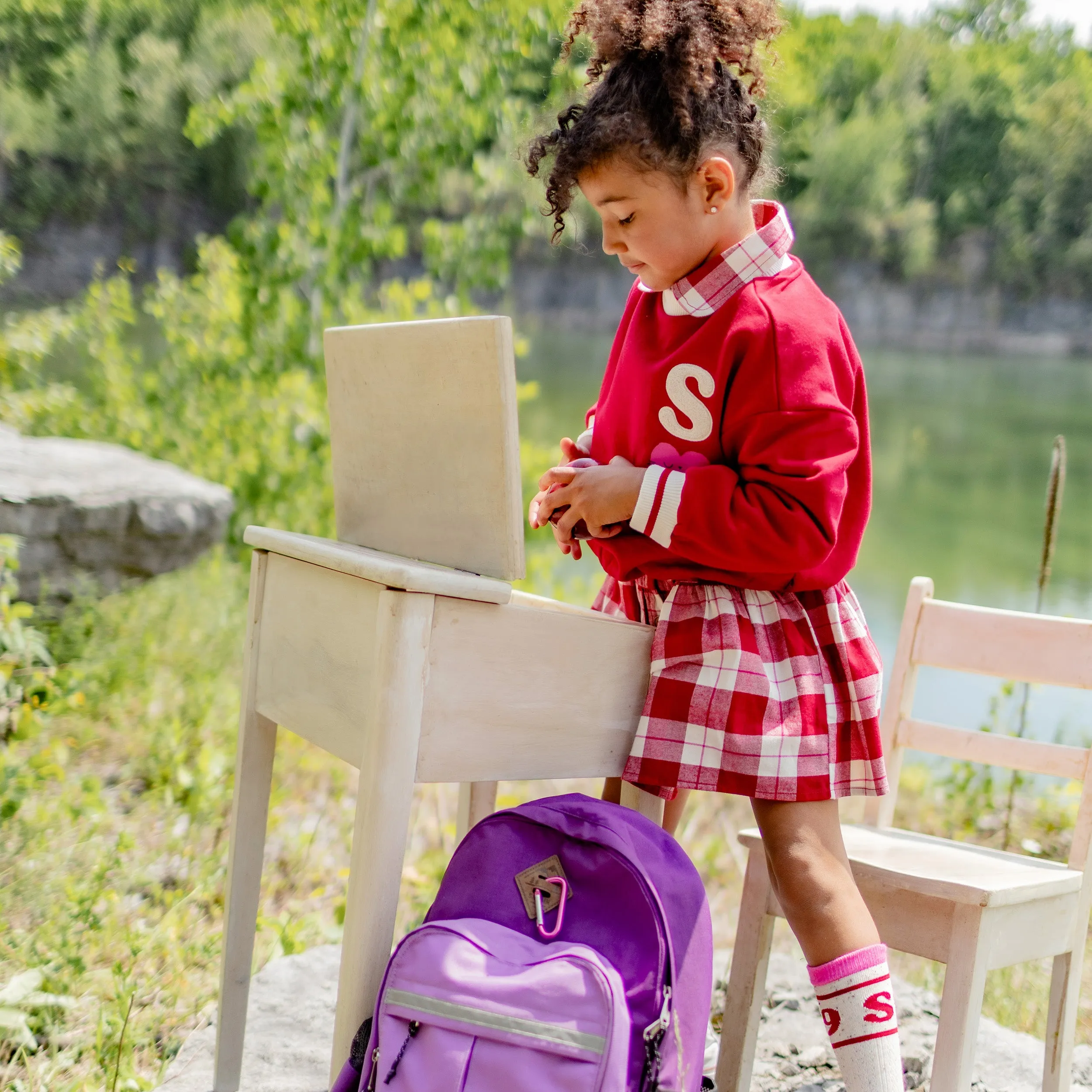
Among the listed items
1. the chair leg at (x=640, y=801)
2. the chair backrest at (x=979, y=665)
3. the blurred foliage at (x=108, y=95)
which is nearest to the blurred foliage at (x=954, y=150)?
the blurred foliage at (x=108, y=95)

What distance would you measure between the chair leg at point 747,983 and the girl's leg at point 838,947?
22 cm

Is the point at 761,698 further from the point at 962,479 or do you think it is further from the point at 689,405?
the point at 962,479

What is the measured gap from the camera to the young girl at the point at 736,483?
0.90 m

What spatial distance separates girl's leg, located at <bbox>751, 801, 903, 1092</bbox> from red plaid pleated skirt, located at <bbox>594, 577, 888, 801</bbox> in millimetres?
35

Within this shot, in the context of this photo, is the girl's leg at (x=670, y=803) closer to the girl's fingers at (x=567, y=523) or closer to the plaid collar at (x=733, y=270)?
the girl's fingers at (x=567, y=523)

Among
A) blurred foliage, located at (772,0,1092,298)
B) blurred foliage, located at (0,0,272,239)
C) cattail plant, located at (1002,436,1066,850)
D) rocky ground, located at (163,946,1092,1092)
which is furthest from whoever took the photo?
blurred foliage, located at (772,0,1092,298)

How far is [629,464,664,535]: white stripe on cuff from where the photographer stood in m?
0.92

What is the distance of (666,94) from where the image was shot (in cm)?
93

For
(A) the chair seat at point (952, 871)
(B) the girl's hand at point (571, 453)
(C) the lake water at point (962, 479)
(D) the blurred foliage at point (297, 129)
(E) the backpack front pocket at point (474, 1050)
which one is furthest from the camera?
(C) the lake water at point (962, 479)

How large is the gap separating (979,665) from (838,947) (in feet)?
1.70

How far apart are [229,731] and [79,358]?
1892 millimetres

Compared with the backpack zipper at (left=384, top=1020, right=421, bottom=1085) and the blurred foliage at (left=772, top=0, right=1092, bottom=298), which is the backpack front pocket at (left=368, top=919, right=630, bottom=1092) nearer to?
the backpack zipper at (left=384, top=1020, right=421, bottom=1085)

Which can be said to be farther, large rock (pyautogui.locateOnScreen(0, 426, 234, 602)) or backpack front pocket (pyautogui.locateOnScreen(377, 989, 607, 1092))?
large rock (pyautogui.locateOnScreen(0, 426, 234, 602))

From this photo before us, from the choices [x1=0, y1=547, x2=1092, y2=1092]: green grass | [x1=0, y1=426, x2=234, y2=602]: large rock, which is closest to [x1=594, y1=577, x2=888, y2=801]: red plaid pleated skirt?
[x1=0, y1=547, x2=1092, y2=1092]: green grass
